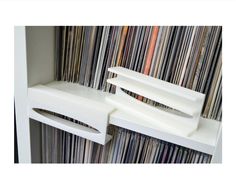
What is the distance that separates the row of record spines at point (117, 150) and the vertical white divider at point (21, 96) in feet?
0.22

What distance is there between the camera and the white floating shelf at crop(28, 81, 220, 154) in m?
0.63

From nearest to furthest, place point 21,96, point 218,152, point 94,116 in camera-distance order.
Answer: point 218,152
point 94,116
point 21,96

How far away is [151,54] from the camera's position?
0.70 m

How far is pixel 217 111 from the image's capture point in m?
0.69

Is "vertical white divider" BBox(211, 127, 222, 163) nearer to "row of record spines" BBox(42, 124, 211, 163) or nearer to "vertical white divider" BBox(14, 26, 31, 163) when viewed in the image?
"row of record spines" BBox(42, 124, 211, 163)

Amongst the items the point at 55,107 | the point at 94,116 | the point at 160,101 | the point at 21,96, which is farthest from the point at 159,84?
the point at 21,96

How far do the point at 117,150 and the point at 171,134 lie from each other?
0.74 feet

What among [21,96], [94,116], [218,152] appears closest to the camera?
[218,152]

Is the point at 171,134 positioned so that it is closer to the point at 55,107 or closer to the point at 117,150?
the point at 117,150

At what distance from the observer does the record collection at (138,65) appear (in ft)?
2.15

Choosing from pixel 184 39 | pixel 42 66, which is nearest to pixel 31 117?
pixel 42 66

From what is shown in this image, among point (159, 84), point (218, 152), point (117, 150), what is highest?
point (159, 84)

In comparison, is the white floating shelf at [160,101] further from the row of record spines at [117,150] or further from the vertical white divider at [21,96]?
the vertical white divider at [21,96]

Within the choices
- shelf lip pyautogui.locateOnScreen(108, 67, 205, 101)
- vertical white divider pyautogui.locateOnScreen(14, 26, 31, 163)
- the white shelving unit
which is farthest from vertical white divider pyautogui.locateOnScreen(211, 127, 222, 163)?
vertical white divider pyautogui.locateOnScreen(14, 26, 31, 163)
